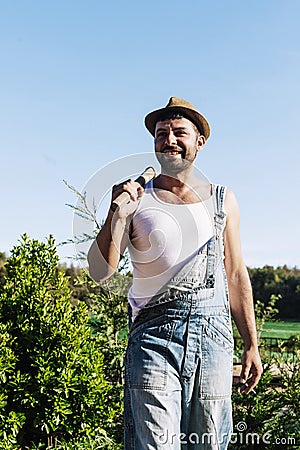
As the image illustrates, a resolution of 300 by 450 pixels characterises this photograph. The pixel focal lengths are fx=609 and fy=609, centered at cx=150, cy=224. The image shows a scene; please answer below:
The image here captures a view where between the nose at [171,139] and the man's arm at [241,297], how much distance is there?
321 millimetres

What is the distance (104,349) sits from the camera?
4.49 meters

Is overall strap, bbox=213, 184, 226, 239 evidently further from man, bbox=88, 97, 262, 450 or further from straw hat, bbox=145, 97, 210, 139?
straw hat, bbox=145, 97, 210, 139

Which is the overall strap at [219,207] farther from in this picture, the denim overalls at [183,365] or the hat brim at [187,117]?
the hat brim at [187,117]

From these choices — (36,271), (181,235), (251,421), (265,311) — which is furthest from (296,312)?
(181,235)

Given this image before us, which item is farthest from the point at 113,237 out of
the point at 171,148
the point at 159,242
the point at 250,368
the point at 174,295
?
the point at 250,368

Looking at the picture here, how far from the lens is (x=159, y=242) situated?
2121 millimetres

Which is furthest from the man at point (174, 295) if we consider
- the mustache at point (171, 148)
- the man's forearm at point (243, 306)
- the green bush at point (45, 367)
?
the green bush at point (45, 367)

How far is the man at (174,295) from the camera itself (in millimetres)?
2055

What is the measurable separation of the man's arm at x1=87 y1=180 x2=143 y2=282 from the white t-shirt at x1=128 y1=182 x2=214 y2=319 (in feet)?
0.17

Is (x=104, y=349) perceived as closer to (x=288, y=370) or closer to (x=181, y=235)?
(x=288, y=370)

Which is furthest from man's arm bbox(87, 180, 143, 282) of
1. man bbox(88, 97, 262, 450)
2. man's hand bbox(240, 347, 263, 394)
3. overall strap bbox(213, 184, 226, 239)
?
man's hand bbox(240, 347, 263, 394)

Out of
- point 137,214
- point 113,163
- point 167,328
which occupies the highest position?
point 113,163

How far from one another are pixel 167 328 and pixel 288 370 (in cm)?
294

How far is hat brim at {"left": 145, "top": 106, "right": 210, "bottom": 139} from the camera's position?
2287 mm
